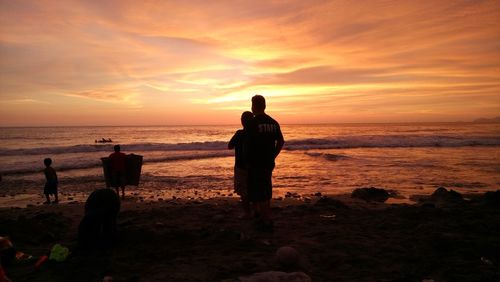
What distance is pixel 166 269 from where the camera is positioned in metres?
4.41

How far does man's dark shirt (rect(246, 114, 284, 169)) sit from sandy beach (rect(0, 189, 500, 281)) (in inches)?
50.6

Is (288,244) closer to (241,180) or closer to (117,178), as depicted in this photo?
(241,180)

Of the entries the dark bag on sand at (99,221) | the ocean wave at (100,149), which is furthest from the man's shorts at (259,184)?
the ocean wave at (100,149)

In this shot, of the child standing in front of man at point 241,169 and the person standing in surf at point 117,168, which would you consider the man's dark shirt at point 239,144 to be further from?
the person standing in surf at point 117,168

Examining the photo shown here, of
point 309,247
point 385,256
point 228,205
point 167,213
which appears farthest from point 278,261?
point 228,205

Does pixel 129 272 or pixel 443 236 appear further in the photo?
pixel 443 236

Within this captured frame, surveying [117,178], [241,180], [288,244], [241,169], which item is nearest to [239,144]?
[241,169]

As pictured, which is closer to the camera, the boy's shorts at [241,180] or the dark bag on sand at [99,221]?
the dark bag on sand at [99,221]

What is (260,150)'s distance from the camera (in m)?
6.05

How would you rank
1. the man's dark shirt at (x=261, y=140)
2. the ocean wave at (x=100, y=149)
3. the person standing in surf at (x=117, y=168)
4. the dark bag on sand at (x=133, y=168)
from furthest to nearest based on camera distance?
1. the ocean wave at (x=100, y=149)
2. the dark bag on sand at (x=133, y=168)
3. the person standing in surf at (x=117, y=168)
4. the man's dark shirt at (x=261, y=140)

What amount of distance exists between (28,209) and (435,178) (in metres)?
15.1

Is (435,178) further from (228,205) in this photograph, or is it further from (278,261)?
(278,261)

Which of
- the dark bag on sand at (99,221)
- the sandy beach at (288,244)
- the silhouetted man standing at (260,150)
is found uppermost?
the silhouetted man standing at (260,150)

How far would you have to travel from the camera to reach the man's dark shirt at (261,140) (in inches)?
236
